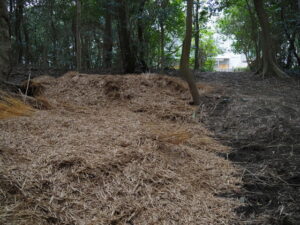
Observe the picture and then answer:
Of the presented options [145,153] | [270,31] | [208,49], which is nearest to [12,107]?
[145,153]

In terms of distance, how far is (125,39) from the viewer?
9141mm

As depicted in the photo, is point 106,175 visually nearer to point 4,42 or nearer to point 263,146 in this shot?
point 263,146

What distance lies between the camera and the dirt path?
2076 mm

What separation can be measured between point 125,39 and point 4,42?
4967 mm

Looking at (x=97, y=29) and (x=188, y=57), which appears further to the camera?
(x=97, y=29)

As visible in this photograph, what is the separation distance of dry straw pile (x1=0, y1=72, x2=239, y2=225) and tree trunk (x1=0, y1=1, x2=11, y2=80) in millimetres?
1577

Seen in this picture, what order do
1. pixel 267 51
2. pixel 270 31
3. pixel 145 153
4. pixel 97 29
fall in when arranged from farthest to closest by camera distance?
pixel 97 29 → pixel 270 31 → pixel 267 51 → pixel 145 153

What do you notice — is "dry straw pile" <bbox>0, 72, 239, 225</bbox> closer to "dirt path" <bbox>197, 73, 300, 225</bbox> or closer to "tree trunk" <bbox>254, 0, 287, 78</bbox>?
"dirt path" <bbox>197, 73, 300, 225</bbox>

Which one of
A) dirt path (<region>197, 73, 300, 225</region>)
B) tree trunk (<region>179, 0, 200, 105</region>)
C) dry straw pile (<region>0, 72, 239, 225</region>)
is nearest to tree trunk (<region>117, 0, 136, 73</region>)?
dirt path (<region>197, 73, 300, 225</region>)

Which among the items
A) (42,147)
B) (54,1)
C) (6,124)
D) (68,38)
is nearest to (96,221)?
(42,147)

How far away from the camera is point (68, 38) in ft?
48.0

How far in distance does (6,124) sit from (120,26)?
677 centimetres

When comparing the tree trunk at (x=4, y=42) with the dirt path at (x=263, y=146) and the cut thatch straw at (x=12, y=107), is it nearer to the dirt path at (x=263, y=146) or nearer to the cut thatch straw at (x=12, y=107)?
the cut thatch straw at (x=12, y=107)

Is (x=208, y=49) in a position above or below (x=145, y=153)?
above
